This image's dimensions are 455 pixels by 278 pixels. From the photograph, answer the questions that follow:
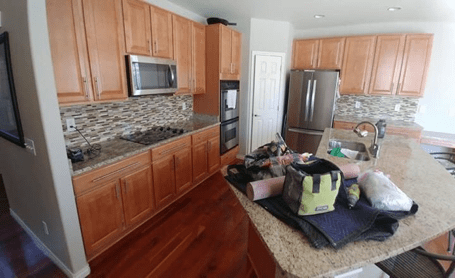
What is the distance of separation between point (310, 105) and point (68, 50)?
3.47 metres

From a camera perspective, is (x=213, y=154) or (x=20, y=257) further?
(x=213, y=154)

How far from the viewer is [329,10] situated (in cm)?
306

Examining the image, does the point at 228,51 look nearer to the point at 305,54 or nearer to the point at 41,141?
the point at 305,54

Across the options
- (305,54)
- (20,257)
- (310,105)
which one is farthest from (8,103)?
(305,54)

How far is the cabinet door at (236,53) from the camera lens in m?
3.46

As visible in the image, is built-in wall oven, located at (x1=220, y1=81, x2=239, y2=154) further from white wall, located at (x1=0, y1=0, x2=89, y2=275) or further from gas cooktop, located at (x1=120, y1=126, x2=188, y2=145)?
white wall, located at (x1=0, y1=0, x2=89, y2=275)

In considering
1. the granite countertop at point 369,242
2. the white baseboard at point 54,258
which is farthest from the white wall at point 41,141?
the granite countertop at point 369,242

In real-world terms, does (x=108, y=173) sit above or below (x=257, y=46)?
below

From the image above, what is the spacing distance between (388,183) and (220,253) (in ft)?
4.87

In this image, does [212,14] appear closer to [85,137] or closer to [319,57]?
[319,57]

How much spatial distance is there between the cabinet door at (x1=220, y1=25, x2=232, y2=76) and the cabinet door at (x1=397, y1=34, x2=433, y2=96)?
277 cm

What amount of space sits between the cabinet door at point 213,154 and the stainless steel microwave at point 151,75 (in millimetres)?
985

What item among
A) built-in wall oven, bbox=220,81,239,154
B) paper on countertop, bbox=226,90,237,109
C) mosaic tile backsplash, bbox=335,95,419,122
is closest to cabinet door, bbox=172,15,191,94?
built-in wall oven, bbox=220,81,239,154

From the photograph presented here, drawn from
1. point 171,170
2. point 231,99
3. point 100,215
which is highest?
point 231,99
